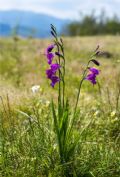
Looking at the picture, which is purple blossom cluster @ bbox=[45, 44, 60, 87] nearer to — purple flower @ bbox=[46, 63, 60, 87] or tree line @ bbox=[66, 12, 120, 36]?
purple flower @ bbox=[46, 63, 60, 87]

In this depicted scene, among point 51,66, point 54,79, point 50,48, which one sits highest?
point 50,48

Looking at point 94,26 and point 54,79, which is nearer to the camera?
point 54,79

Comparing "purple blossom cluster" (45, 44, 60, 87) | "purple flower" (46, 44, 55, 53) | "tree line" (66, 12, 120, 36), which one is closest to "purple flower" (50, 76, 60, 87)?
"purple blossom cluster" (45, 44, 60, 87)

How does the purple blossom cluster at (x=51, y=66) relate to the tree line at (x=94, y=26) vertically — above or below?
below

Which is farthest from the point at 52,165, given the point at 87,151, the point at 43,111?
the point at 43,111

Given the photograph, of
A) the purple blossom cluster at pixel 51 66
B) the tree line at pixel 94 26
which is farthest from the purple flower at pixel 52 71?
the tree line at pixel 94 26

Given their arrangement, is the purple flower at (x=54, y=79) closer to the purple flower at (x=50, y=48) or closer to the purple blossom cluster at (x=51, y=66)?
the purple blossom cluster at (x=51, y=66)

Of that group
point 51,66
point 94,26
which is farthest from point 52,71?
point 94,26

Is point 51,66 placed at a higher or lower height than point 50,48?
lower

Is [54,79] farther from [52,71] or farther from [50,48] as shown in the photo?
[50,48]

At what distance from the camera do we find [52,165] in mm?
4902

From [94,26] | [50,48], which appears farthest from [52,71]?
[94,26]

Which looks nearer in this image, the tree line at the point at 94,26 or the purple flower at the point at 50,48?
the purple flower at the point at 50,48

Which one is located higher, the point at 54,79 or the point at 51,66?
the point at 51,66
